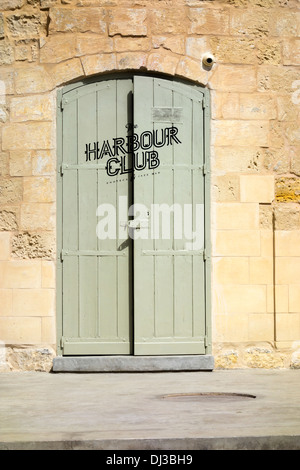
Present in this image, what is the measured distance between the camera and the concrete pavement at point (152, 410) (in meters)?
5.18

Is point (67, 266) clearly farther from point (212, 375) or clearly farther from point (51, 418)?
point (51, 418)

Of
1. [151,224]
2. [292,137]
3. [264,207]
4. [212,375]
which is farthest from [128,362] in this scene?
[292,137]

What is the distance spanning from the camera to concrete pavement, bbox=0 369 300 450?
518cm

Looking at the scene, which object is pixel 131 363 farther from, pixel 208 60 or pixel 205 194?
pixel 208 60

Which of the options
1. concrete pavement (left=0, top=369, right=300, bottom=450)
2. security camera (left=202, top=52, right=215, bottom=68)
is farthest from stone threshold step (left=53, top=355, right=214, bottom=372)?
security camera (left=202, top=52, right=215, bottom=68)

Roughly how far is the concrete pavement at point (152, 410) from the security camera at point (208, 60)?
9.47ft

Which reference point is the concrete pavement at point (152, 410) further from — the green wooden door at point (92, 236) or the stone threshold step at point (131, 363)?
the green wooden door at point (92, 236)

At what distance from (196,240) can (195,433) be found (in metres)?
3.25

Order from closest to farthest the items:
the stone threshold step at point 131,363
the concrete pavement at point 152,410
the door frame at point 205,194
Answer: the concrete pavement at point 152,410, the stone threshold step at point 131,363, the door frame at point 205,194

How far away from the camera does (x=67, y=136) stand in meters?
8.36

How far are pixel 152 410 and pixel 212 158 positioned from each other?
3.01m

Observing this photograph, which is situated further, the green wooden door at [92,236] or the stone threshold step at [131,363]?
the green wooden door at [92,236]

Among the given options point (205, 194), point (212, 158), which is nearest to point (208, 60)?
point (212, 158)

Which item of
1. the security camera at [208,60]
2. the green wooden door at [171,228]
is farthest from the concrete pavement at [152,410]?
the security camera at [208,60]
